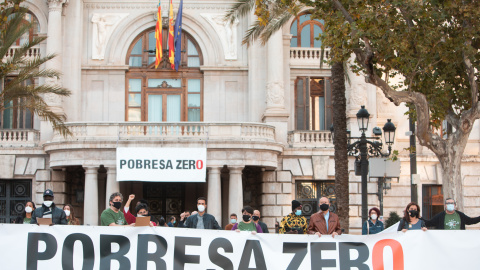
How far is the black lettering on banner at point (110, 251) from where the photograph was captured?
12227 mm

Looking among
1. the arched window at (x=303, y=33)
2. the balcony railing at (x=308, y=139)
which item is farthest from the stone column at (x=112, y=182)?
the arched window at (x=303, y=33)

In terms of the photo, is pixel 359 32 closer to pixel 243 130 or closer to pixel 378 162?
pixel 378 162

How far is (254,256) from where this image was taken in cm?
1235

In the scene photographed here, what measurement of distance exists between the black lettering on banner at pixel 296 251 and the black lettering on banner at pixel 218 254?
87 centimetres

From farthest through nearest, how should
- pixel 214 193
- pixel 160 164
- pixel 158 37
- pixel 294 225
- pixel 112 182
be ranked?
pixel 158 37 → pixel 214 193 → pixel 112 182 → pixel 160 164 → pixel 294 225

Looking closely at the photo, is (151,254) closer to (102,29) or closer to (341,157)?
(341,157)

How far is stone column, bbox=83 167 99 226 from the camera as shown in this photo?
30.3 m

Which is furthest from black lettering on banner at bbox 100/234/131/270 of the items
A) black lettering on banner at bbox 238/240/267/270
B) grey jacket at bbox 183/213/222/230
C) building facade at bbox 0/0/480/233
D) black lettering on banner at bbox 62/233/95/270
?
building facade at bbox 0/0/480/233

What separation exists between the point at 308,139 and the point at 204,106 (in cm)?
473

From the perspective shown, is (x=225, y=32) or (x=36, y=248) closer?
(x=36, y=248)

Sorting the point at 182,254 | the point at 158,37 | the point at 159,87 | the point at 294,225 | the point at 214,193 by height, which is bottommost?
the point at 182,254

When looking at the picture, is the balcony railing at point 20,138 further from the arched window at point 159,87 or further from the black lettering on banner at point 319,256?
the black lettering on banner at point 319,256

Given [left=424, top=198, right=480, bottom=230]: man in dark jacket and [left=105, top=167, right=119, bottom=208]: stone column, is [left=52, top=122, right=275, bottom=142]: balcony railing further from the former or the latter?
[left=424, top=198, right=480, bottom=230]: man in dark jacket

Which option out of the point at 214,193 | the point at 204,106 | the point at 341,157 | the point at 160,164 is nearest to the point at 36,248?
the point at 341,157
